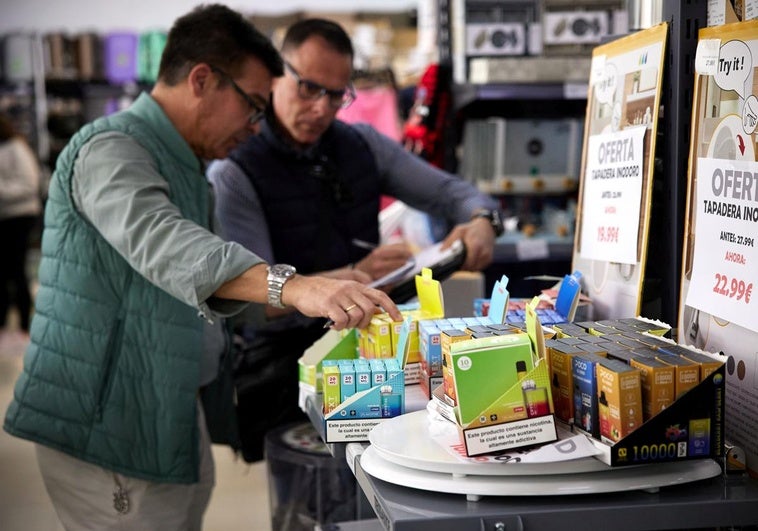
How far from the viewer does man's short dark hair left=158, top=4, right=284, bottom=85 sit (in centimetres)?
248

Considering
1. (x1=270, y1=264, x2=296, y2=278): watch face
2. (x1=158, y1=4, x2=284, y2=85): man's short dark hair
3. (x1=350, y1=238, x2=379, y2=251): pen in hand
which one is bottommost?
(x1=350, y1=238, x2=379, y2=251): pen in hand

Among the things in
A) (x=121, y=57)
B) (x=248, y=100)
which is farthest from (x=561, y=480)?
(x=121, y=57)

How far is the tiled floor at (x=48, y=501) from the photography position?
415 centimetres

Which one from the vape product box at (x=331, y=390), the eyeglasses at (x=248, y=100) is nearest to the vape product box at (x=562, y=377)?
the vape product box at (x=331, y=390)

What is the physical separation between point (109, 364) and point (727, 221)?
61.1 inches

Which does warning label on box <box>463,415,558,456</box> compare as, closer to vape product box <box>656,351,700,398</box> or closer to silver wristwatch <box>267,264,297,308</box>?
vape product box <box>656,351,700,398</box>

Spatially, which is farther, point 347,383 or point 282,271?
point 282,271

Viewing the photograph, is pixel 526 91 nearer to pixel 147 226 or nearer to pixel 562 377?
pixel 147 226

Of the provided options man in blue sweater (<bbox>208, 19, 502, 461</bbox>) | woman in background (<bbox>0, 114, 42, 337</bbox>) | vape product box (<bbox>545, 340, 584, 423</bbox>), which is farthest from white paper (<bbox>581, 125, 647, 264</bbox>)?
woman in background (<bbox>0, 114, 42, 337</bbox>)

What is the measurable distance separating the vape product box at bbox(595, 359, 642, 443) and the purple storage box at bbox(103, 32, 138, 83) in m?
9.68

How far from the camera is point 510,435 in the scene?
1316mm

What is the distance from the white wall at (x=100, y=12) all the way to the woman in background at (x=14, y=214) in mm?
3007

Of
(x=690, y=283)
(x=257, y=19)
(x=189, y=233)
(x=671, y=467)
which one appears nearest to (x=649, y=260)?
(x=690, y=283)

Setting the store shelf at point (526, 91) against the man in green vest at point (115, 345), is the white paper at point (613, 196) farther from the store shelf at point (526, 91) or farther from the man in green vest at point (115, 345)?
the store shelf at point (526, 91)
